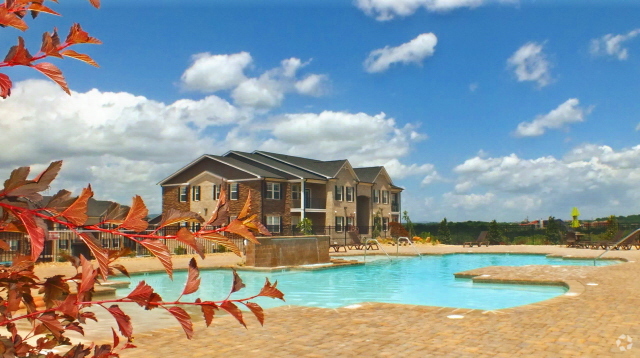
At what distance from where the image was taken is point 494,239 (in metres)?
40.2

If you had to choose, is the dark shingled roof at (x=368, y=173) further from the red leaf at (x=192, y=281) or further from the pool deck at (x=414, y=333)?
the red leaf at (x=192, y=281)

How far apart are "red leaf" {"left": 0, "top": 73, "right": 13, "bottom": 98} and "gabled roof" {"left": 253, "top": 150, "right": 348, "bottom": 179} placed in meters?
43.6

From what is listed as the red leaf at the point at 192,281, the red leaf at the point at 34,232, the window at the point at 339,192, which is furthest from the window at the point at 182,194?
the red leaf at the point at 34,232

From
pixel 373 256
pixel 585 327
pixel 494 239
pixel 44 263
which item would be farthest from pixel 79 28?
pixel 494 239

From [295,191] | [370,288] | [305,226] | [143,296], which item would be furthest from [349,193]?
[143,296]

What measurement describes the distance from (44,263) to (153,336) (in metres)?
18.5

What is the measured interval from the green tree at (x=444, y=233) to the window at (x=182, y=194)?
69.3 ft

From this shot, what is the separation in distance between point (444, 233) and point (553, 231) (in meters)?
8.64

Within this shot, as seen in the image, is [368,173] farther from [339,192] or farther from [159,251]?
[159,251]

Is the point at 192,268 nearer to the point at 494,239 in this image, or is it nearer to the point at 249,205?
the point at 249,205

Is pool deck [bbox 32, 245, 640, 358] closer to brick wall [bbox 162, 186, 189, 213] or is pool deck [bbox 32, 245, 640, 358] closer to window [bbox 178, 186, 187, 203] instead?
window [bbox 178, 186, 187, 203]

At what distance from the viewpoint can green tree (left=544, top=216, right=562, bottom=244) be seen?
39500 millimetres

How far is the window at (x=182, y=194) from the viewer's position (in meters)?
45.0

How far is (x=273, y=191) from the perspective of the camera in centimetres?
4284
